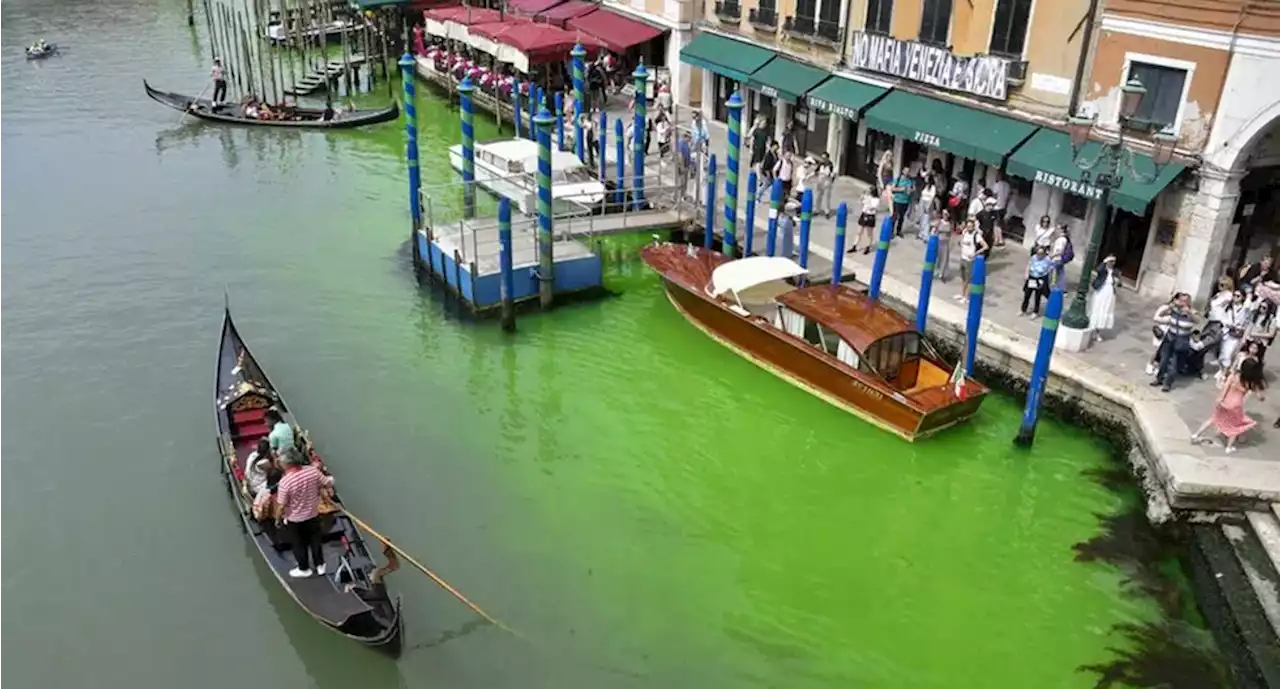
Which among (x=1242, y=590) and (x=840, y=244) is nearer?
(x=1242, y=590)

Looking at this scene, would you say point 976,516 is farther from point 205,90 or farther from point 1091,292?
point 205,90

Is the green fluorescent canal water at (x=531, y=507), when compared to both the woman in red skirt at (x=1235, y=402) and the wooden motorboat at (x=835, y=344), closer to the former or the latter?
the wooden motorboat at (x=835, y=344)

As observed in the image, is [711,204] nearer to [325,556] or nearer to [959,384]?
[959,384]

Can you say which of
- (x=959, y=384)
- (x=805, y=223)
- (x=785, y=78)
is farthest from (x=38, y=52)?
(x=959, y=384)

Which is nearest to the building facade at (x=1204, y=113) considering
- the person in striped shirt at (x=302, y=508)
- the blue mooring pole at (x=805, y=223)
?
the blue mooring pole at (x=805, y=223)

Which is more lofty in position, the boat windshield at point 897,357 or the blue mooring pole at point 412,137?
the blue mooring pole at point 412,137

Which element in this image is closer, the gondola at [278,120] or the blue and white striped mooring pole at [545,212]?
the blue and white striped mooring pole at [545,212]

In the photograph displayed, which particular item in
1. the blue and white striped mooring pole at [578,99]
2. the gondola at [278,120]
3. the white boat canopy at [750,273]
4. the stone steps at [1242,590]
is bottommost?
the stone steps at [1242,590]
